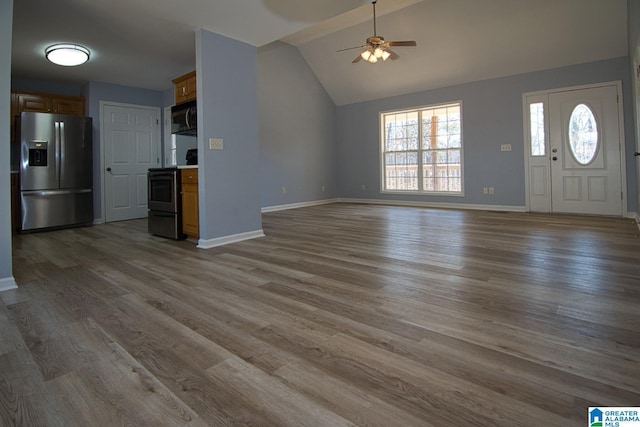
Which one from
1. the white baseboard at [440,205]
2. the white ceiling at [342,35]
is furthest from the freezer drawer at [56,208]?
the white baseboard at [440,205]

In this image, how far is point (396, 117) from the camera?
7980 mm

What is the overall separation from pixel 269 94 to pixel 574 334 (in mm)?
6645

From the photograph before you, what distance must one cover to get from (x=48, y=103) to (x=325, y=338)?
632 cm

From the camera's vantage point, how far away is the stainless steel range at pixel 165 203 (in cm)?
417

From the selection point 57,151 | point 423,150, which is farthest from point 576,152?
point 57,151

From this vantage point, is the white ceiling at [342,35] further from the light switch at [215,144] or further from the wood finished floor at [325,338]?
the wood finished floor at [325,338]

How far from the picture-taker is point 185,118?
13.8 feet

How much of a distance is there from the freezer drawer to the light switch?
3.12m

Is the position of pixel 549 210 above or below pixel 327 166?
below

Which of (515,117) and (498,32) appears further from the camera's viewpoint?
(515,117)

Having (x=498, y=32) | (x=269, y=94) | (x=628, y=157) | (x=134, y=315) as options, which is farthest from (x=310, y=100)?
(x=134, y=315)

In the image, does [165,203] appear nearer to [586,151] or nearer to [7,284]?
[7,284]

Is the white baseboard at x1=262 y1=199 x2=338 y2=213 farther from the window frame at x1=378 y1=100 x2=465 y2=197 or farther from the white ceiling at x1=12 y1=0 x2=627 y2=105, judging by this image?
the white ceiling at x1=12 y1=0 x2=627 y2=105

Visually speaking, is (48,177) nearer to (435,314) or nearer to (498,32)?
(435,314)
